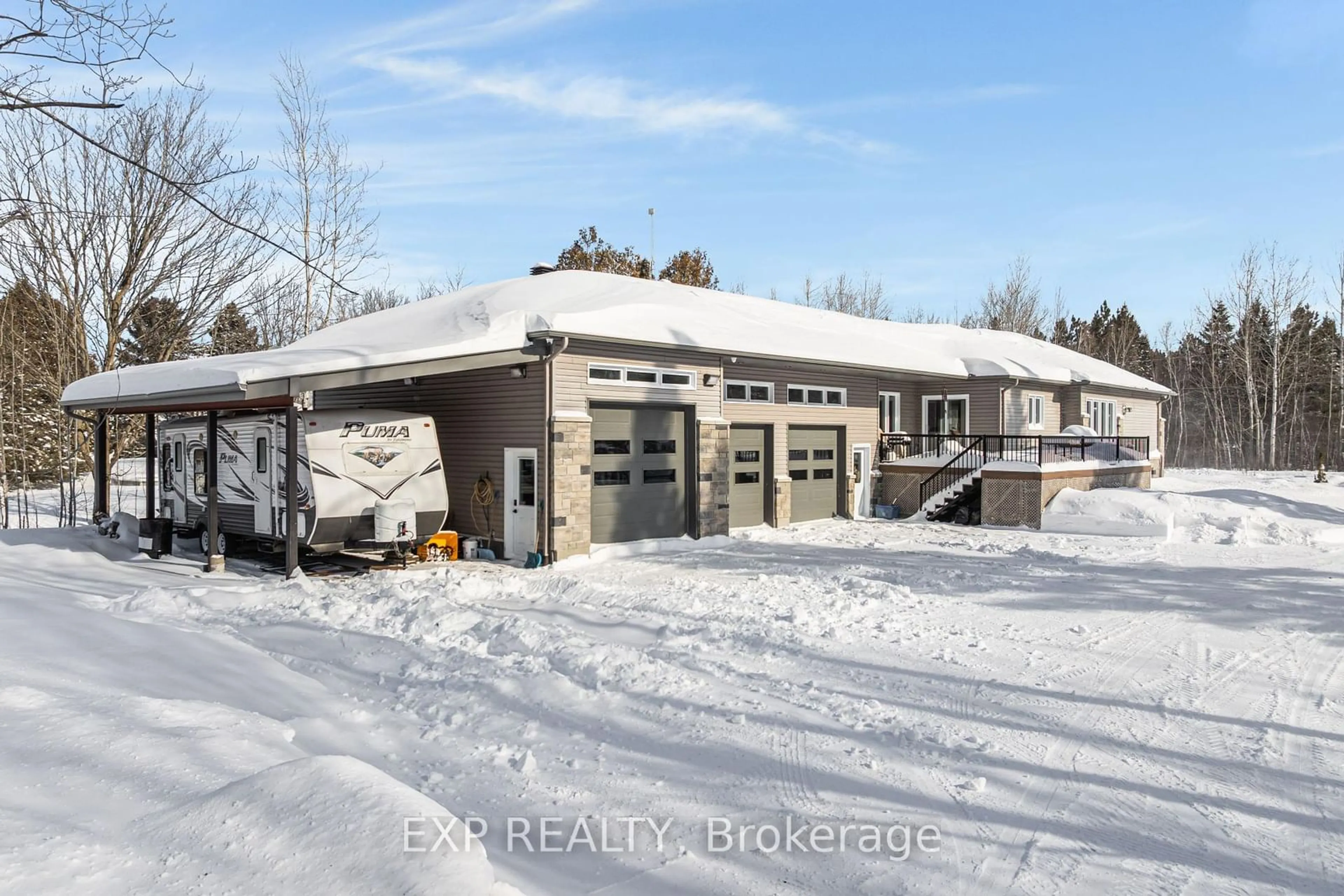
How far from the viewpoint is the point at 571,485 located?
13398mm

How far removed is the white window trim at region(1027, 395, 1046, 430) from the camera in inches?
975

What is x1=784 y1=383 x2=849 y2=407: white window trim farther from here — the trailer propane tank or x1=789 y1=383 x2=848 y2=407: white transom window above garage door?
the trailer propane tank

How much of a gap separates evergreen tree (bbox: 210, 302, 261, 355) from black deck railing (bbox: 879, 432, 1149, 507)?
60.5 feet

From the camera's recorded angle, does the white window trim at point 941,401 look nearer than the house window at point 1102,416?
Yes

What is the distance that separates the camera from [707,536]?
15797 mm

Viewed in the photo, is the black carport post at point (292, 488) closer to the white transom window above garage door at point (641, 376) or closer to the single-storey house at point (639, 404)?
the single-storey house at point (639, 404)

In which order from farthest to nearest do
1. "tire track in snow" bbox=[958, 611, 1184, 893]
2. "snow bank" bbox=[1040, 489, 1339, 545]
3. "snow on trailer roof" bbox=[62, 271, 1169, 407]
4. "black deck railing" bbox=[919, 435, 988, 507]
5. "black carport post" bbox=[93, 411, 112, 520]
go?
"black deck railing" bbox=[919, 435, 988, 507] < "snow bank" bbox=[1040, 489, 1339, 545] < "black carport post" bbox=[93, 411, 112, 520] < "snow on trailer roof" bbox=[62, 271, 1169, 407] < "tire track in snow" bbox=[958, 611, 1184, 893]

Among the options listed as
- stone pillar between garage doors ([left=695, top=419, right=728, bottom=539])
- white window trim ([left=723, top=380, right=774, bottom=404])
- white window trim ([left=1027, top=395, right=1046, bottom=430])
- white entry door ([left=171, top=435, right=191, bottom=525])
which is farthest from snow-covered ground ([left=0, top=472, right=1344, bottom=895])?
white window trim ([left=1027, top=395, right=1046, bottom=430])

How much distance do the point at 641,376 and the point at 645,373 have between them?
0.33 feet

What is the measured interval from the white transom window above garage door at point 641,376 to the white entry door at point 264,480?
5280 mm

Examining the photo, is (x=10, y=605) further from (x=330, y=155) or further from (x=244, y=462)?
(x=330, y=155)

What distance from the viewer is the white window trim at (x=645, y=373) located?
1403 cm

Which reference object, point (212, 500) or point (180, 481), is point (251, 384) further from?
point (180, 481)

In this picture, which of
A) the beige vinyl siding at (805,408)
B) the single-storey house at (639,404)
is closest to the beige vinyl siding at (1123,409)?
the single-storey house at (639,404)
